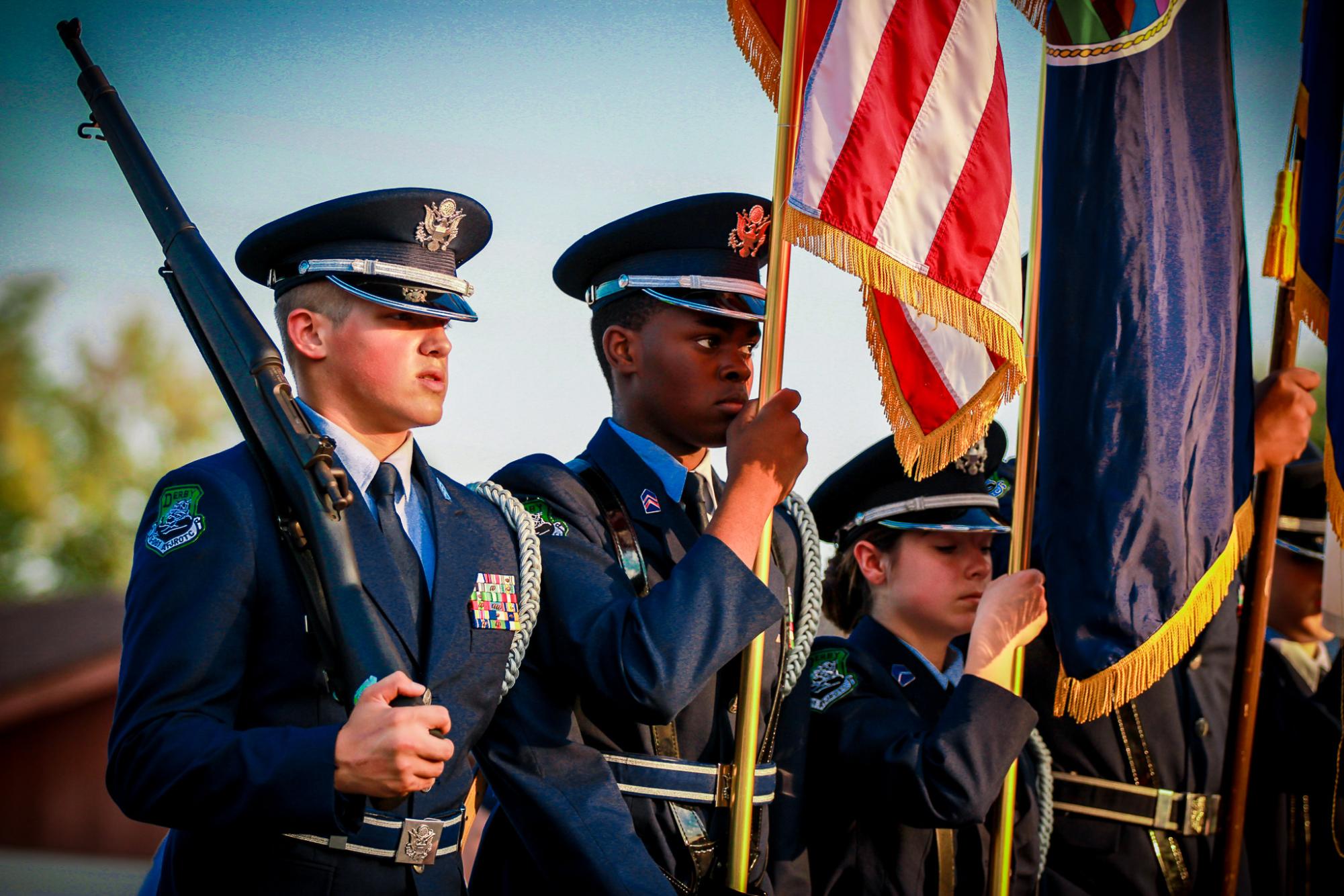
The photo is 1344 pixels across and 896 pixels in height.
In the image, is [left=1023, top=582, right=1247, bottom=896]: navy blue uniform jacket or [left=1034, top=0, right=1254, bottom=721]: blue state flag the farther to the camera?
[left=1023, top=582, right=1247, bottom=896]: navy blue uniform jacket

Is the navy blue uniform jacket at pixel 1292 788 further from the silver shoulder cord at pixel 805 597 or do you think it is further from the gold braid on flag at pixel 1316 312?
the silver shoulder cord at pixel 805 597

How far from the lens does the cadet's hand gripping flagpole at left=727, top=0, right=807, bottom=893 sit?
3.22 meters

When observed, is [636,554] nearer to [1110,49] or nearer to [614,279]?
[614,279]

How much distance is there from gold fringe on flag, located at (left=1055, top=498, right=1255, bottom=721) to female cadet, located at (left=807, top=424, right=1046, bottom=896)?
14 cm

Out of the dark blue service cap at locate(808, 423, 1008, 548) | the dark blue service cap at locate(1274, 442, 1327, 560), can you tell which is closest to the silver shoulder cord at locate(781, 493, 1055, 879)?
the dark blue service cap at locate(808, 423, 1008, 548)

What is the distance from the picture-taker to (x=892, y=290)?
3.68 metres

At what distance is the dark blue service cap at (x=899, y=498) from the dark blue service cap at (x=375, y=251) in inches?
72.1

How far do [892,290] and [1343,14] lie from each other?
195 centimetres

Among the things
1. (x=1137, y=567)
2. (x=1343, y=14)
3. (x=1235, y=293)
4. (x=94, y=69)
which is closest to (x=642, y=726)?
(x=1137, y=567)

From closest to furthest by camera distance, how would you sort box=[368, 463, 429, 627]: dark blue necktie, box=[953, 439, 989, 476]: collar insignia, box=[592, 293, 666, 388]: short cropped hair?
box=[368, 463, 429, 627]: dark blue necktie → box=[592, 293, 666, 388]: short cropped hair → box=[953, 439, 989, 476]: collar insignia

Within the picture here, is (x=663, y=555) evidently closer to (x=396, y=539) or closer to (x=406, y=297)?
(x=396, y=539)

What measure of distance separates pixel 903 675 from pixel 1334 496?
145cm

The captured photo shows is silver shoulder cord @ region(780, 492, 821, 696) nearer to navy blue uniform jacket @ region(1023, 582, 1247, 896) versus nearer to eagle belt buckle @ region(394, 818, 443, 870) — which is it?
navy blue uniform jacket @ region(1023, 582, 1247, 896)

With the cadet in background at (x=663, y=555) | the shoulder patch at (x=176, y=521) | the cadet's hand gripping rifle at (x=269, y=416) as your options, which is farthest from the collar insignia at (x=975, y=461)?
the shoulder patch at (x=176, y=521)
